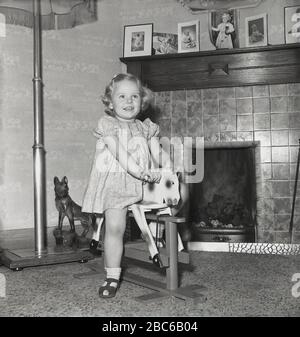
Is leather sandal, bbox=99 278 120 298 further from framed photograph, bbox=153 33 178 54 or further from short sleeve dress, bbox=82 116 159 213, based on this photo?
framed photograph, bbox=153 33 178 54

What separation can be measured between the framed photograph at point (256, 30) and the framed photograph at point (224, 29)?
83mm

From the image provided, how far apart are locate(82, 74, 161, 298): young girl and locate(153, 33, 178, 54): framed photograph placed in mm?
1579

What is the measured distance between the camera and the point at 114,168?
1534 mm

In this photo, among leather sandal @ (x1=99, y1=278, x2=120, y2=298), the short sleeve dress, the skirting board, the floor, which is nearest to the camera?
the floor

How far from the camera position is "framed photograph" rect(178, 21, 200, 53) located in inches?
120

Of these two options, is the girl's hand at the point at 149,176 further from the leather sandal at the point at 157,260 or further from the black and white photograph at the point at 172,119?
the black and white photograph at the point at 172,119

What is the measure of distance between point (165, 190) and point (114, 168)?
0.22 metres

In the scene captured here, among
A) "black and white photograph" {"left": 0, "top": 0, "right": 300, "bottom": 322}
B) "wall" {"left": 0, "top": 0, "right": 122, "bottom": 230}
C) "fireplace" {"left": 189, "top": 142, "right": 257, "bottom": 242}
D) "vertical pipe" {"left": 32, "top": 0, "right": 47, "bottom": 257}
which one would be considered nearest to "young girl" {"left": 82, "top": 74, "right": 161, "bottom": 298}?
"black and white photograph" {"left": 0, "top": 0, "right": 300, "bottom": 322}

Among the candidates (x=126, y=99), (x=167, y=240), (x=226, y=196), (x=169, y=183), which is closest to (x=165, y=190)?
(x=169, y=183)

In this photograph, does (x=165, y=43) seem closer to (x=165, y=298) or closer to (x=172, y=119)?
(x=172, y=119)

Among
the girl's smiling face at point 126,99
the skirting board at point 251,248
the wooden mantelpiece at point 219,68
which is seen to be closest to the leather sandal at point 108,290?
the girl's smiling face at point 126,99
